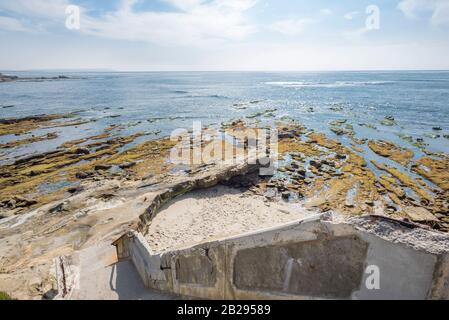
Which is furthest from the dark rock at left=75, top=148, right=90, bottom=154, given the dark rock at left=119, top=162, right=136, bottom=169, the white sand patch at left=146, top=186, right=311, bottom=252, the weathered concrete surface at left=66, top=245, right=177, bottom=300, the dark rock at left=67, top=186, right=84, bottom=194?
the weathered concrete surface at left=66, top=245, right=177, bottom=300

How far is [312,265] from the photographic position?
15.8 feet

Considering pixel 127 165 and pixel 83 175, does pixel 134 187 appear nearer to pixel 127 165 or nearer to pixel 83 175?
pixel 83 175

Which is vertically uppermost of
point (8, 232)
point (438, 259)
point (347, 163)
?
point (438, 259)

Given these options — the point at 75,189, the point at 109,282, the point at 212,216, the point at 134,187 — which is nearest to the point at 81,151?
the point at 75,189

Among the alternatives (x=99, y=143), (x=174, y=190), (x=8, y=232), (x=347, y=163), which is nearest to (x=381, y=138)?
(x=347, y=163)

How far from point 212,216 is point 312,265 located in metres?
11.0

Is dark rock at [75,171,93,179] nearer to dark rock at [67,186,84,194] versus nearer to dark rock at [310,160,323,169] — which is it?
dark rock at [67,186,84,194]

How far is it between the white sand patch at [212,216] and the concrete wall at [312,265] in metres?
6.52

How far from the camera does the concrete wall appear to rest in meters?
3.90
